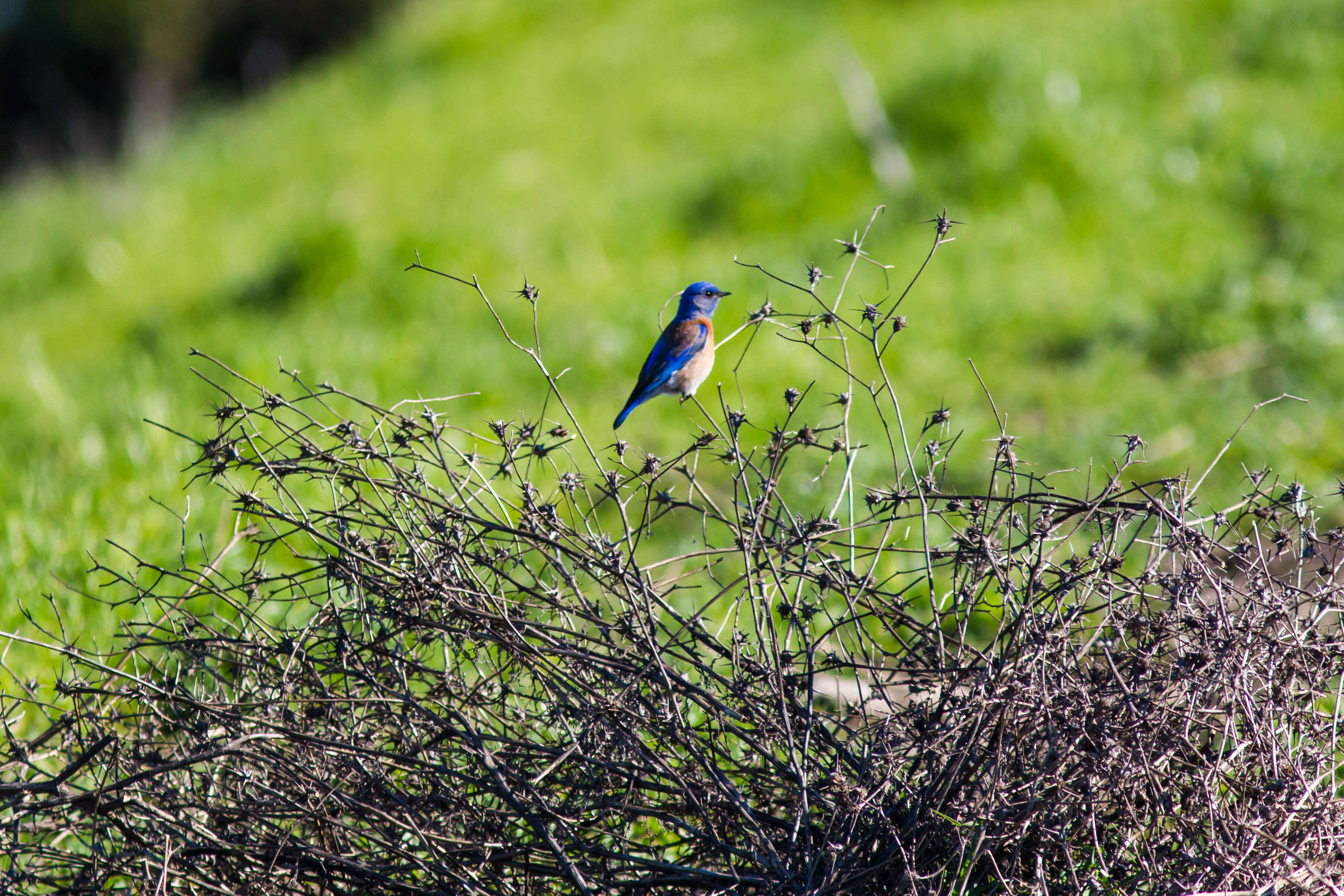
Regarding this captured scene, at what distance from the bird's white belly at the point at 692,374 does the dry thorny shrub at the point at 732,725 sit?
966 mm

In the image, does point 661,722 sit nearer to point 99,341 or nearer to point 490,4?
point 99,341

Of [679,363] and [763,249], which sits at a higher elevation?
[763,249]

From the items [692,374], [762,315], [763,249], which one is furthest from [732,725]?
[763,249]

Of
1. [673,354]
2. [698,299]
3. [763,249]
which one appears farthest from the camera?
[763,249]

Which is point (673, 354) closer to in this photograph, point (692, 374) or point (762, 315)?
point (692, 374)

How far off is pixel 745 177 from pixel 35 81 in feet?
51.1

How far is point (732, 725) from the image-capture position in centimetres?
→ 219

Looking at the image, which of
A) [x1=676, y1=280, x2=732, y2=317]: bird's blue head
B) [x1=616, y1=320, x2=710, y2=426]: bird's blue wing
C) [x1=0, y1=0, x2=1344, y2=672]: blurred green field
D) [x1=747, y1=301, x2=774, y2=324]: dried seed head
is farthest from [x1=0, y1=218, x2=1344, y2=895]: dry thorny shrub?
[x1=0, y1=0, x2=1344, y2=672]: blurred green field

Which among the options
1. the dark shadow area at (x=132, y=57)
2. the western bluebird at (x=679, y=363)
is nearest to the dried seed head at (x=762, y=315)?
the western bluebird at (x=679, y=363)

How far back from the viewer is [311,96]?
13.8 metres

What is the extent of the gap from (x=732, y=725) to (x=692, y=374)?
4.46ft

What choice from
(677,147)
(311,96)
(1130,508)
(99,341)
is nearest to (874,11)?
(677,147)

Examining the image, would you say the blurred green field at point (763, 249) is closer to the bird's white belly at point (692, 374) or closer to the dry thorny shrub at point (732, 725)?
the bird's white belly at point (692, 374)

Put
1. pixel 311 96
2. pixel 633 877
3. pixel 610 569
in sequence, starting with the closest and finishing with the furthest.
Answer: pixel 610 569, pixel 633 877, pixel 311 96
